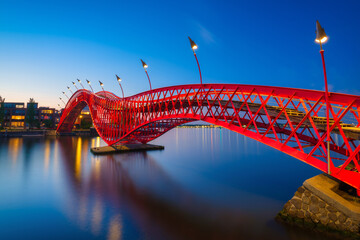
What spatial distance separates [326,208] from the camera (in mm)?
11891

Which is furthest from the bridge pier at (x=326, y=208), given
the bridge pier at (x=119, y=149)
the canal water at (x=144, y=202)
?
the bridge pier at (x=119, y=149)

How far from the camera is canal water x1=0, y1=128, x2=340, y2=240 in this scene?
12812 millimetres

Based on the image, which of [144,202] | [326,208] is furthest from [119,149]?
[326,208]

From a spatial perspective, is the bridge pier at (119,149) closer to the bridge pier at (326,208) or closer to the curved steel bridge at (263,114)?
the curved steel bridge at (263,114)

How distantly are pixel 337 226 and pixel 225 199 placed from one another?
8413 millimetres

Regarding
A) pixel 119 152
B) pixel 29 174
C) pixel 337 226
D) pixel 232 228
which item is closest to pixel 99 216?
pixel 232 228

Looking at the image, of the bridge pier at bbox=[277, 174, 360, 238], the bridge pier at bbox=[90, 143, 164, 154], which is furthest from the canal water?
the bridge pier at bbox=[90, 143, 164, 154]

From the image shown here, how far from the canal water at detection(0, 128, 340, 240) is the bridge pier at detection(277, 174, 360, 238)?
74 cm

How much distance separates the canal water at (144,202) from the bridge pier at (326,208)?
0.74 metres

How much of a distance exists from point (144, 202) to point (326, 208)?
43.1ft

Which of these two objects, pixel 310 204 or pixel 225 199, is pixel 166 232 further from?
pixel 310 204

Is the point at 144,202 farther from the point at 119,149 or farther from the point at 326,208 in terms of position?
the point at 119,149

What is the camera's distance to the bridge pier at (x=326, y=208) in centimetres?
1112

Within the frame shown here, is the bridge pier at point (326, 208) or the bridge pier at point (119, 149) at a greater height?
the bridge pier at point (119, 149)
